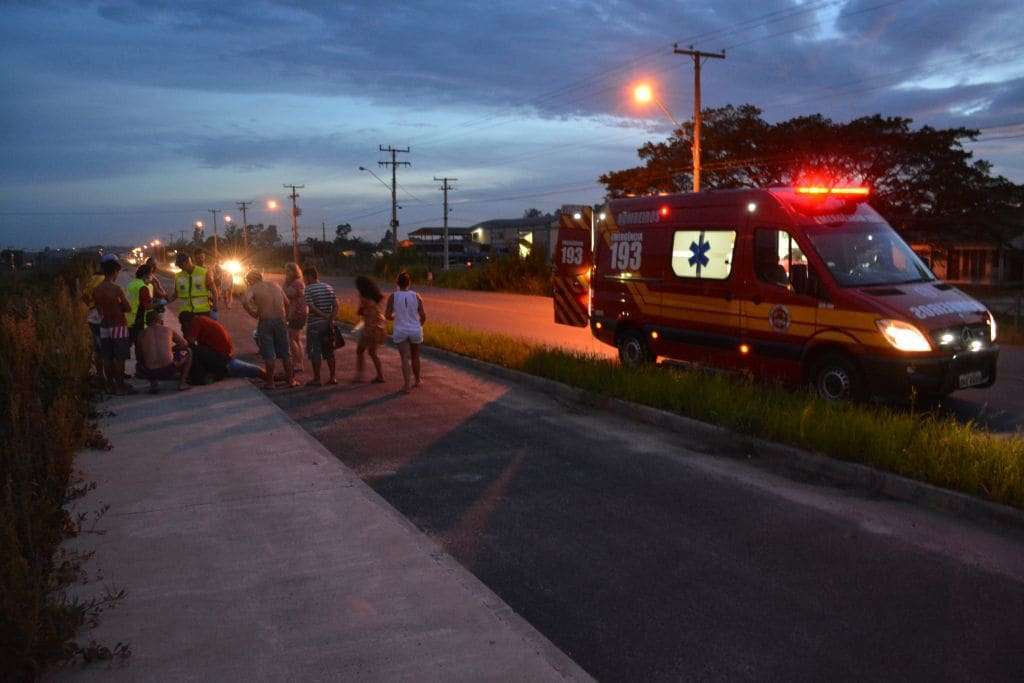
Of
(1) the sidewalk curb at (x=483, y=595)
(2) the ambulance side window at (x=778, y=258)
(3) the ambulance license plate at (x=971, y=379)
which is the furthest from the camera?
(2) the ambulance side window at (x=778, y=258)

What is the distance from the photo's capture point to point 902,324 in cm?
880

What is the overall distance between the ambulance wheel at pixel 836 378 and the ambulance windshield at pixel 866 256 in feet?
2.66

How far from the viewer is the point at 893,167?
3731 cm

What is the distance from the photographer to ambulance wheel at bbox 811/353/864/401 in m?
9.23

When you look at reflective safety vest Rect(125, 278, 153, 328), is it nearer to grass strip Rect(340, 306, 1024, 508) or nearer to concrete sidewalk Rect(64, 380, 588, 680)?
concrete sidewalk Rect(64, 380, 588, 680)

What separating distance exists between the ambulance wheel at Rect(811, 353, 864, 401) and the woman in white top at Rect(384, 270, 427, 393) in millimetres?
4723

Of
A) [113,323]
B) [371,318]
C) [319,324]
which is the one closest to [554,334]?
[371,318]

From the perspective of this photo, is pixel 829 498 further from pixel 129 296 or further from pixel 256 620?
pixel 129 296

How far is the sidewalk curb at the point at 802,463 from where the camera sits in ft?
19.9

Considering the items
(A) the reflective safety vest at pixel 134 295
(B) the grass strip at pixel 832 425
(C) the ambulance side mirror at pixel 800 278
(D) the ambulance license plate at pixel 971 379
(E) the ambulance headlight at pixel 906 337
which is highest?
(C) the ambulance side mirror at pixel 800 278

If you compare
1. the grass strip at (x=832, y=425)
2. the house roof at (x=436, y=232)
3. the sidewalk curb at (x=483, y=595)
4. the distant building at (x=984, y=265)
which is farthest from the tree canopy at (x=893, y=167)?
the house roof at (x=436, y=232)

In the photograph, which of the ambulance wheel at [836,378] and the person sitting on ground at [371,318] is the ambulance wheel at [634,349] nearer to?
the ambulance wheel at [836,378]

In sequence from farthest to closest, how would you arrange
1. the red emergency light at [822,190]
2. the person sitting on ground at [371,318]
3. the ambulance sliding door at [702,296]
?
the person sitting on ground at [371,318] → the ambulance sliding door at [702,296] → the red emergency light at [822,190]

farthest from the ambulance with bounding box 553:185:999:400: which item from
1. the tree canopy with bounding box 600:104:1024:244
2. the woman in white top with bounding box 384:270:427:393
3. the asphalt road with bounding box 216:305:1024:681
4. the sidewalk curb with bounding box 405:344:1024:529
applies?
the tree canopy with bounding box 600:104:1024:244
